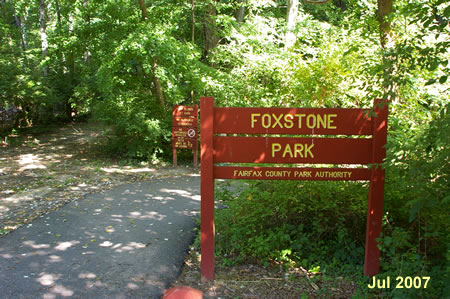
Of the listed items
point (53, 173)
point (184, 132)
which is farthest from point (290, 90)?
point (53, 173)

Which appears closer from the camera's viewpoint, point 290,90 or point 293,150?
point 293,150

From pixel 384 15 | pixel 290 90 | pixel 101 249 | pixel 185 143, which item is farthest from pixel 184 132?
pixel 384 15

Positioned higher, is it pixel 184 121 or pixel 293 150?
pixel 184 121

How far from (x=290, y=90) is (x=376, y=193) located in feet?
13.0

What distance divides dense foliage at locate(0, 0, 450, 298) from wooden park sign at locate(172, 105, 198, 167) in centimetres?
67

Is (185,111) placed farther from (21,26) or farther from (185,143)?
(21,26)

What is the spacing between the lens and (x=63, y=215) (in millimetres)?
7074

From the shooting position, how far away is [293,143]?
432cm

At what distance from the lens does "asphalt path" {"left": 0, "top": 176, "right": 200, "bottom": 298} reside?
426cm

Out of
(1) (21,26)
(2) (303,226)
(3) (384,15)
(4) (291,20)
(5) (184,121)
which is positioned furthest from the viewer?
(1) (21,26)

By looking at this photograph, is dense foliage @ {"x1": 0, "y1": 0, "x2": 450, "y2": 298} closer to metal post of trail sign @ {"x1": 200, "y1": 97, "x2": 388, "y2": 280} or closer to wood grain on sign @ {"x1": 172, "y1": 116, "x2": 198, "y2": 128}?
metal post of trail sign @ {"x1": 200, "y1": 97, "x2": 388, "y2": 280}

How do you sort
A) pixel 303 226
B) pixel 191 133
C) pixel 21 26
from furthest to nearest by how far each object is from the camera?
pixel 21 26 < pixel 191 133 < pixel 303 226

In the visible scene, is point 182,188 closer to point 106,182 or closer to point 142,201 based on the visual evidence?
point 142,201
